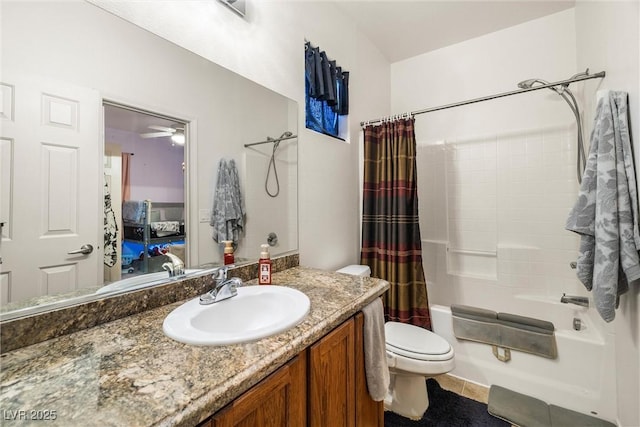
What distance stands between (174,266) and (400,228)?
148cm

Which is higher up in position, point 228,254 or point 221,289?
point 228,254

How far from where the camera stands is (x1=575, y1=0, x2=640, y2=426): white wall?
3.54ft

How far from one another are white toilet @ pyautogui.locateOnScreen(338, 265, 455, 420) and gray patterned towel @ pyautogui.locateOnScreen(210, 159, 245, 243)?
1072 mm

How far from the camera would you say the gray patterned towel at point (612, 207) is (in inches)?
42.0

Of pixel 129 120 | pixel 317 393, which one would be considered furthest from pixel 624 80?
pixel 129 120

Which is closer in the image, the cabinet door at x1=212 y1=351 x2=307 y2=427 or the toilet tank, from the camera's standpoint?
the cabinet door at x1=212 y1=351 x2=307 y2=427

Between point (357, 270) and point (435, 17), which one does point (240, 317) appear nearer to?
point (357, 270)

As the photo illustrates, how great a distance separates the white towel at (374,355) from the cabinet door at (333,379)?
0.31 ft

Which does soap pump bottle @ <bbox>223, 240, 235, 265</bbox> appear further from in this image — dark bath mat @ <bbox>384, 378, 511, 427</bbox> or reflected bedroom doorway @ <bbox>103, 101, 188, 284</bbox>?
dark bath mat @ <bbox>384, 378, 511, 427</bbox>

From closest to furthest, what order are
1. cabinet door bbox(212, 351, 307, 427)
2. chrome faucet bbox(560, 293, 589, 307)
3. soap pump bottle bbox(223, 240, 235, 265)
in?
1. cabinet door bbox(212, 351, 307, 427)
2. soap pump bottle bbox(223, 240, 235, 265)
3. chrome faucet bbox(560, 293, 589, 307)

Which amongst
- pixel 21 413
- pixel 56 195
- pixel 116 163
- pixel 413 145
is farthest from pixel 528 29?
pixel 21 413

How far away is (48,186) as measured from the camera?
728mm

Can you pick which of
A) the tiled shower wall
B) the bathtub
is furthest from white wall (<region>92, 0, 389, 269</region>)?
the bathtub

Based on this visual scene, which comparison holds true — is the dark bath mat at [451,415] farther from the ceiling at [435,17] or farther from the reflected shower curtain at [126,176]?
the ceiling at [435,17]
